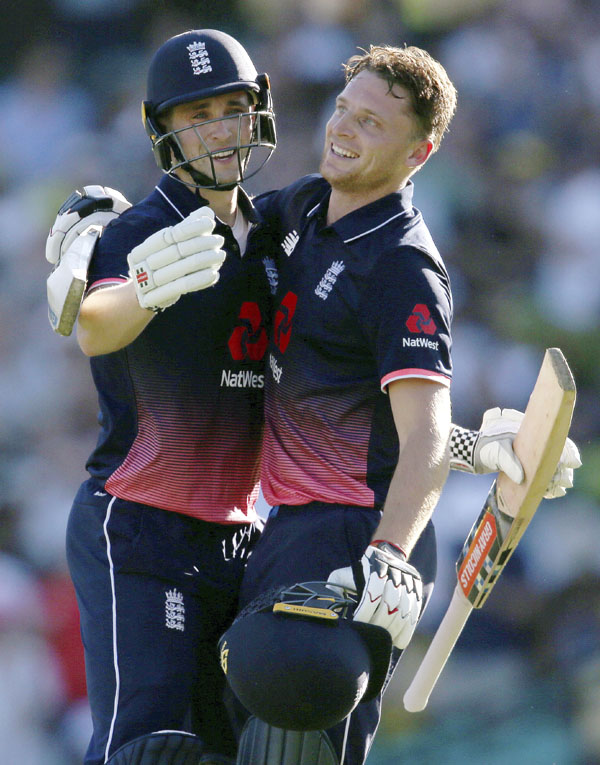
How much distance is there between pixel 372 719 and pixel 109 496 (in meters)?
0.73

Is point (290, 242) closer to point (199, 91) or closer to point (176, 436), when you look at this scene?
point (199, 91)

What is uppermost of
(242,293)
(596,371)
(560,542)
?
(242,293)

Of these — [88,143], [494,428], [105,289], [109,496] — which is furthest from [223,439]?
[88,143]

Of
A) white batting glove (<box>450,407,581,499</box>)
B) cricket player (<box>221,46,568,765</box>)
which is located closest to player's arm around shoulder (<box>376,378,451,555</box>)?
cricket player (<box>221,46,568,765</box>)

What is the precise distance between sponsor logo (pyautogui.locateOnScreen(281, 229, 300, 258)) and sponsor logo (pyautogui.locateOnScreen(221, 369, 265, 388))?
29cm

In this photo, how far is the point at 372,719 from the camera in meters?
2.35

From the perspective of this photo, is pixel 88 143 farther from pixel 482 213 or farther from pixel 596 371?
pixel 596 371

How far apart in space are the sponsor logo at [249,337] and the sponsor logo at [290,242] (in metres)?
0.16

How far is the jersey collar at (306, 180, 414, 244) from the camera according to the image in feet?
8.03

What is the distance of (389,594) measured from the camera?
2.01 meters

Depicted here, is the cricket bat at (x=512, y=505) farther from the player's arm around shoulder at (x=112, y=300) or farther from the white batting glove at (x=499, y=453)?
the player's arm around shoulder at (x=112, y=300)

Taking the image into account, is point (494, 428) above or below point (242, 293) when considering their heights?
below

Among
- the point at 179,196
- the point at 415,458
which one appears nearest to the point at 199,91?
the point at 179,196

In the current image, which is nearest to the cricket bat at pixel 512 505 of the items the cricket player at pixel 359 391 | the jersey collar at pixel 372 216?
the cricket player at pixel 359 391
